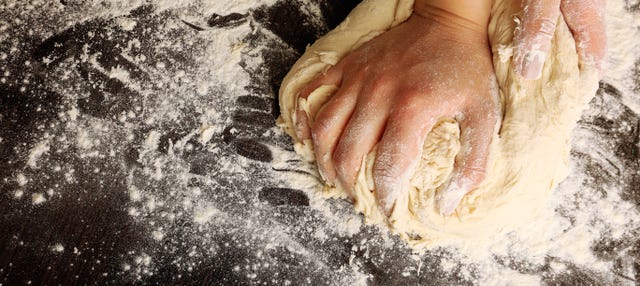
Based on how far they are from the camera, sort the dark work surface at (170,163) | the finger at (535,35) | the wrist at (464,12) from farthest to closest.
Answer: the dark work surface at (170,163)
the wrist at (464,12)
the finger at (535,35)

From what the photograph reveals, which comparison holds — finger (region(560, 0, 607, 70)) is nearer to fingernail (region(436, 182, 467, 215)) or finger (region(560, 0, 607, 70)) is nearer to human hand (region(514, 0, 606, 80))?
human hand (region(514, 0, 606, 80))

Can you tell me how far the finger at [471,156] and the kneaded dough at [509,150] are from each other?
0.05 ft

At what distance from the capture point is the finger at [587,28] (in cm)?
99

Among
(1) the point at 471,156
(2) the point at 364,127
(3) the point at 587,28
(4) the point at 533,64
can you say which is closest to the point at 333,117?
(2) the point at 364,127

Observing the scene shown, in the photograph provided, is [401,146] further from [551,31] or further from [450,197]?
[551,31]

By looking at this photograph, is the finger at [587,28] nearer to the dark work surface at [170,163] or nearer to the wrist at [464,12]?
the wrist at [464,12]

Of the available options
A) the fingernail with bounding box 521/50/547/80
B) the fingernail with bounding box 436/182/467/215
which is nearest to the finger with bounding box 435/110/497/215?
the fingernail with bounding box 436/182/467/215

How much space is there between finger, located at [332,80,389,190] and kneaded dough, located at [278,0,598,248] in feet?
0.08

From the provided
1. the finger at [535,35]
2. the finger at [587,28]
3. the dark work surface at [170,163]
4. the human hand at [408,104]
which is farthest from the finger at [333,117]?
the finger at [587,28]

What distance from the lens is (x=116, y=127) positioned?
1.22m

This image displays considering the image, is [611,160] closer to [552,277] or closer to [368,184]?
Result: [552,277]

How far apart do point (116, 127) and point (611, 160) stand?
126cm

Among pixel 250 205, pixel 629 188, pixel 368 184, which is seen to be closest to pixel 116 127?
pixel 250 205

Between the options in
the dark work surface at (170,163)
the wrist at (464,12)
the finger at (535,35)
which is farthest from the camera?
the dark work surface at (170,163)
